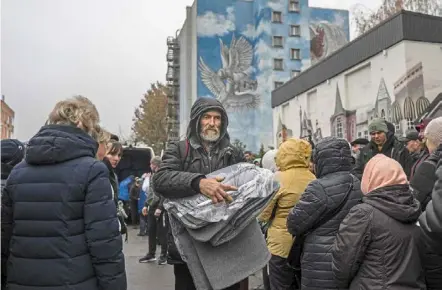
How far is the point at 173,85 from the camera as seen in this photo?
60250 mm

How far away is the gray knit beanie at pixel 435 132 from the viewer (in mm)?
3580

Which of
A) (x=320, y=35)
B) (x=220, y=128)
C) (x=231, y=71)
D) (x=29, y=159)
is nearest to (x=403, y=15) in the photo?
(x=220, y=128)

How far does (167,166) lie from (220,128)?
0.52m

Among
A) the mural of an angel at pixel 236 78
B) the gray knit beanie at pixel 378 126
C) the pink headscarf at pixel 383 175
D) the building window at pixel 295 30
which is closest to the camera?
the pink headscarf at pixel 383 175

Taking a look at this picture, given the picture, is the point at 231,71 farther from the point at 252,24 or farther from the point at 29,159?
the point at 29,159

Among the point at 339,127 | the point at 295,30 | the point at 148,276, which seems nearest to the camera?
the point at 148,276

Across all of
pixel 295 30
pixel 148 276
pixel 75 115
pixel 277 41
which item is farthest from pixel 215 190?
pixel 295 30

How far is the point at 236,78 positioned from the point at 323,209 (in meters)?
52.6

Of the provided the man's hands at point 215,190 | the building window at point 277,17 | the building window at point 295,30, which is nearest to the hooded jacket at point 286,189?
the man's hands at point 215,190

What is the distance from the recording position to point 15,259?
256 cm

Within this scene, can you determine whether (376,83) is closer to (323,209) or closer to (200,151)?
(323,209)

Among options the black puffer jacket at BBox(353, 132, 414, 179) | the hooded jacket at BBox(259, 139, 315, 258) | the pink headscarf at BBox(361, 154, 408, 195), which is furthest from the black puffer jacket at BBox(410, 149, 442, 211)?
the black puffer jacket at BBox(353, 132, 414, 179)

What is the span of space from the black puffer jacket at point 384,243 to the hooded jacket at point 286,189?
1.48 meters

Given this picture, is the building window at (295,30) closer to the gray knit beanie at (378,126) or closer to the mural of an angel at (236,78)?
the mural of an angel at (236,78)
